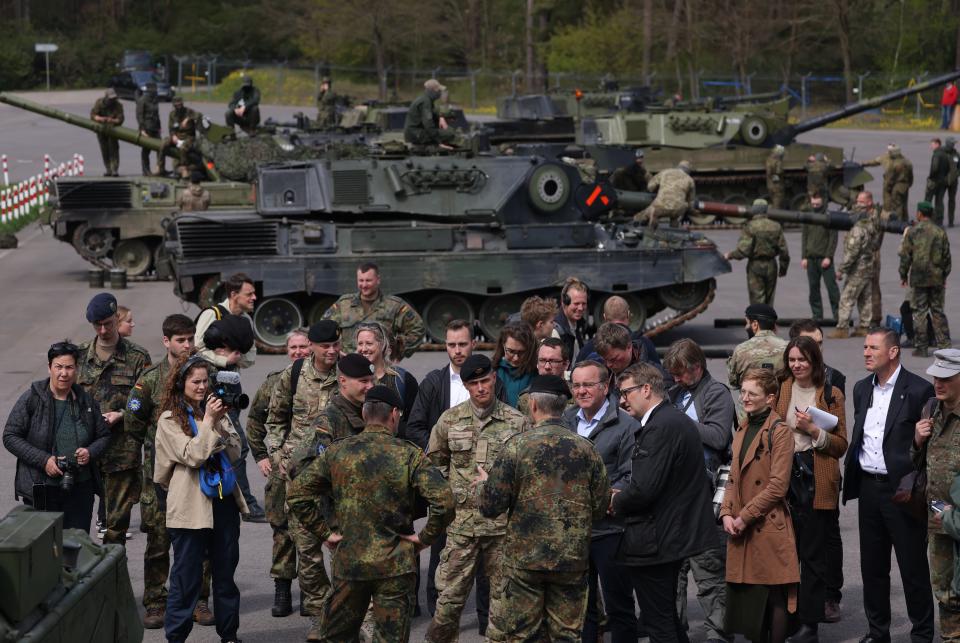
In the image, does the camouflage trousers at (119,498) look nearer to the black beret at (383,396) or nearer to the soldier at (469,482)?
the soldier at (469,482)

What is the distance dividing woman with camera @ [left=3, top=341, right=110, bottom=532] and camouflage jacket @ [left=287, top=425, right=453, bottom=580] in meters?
2.12

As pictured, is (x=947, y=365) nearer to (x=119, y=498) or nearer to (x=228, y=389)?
(x=228, y=389)

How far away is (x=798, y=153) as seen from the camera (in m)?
30.3

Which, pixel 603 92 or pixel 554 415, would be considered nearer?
pixel 554 415

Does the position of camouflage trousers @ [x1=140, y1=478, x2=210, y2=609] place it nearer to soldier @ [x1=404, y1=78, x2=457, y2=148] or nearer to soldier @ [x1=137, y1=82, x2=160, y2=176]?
soldier @ [x1=404, y1=78, x2=457, y2=148]

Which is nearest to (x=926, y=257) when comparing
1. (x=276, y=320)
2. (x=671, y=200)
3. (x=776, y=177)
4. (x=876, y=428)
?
(x=671, y=200)

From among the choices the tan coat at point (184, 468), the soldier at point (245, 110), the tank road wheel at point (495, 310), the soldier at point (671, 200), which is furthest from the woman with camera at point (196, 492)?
the soldier at point (245, 110)

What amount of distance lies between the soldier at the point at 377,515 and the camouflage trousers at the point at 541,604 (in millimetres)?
437

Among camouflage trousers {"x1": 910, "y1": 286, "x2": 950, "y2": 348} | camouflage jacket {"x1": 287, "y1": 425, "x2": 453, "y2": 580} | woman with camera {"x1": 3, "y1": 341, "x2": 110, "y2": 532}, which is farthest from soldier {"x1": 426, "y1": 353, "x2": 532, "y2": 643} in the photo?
camouflage trousers {"x1": 910, "y1": 286, "x2": 950, "y2": 348}

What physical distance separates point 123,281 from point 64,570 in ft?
54.8

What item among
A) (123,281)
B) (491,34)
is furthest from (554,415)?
(491,34)

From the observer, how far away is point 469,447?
7812 mm

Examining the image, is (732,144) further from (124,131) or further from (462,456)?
(462,456)

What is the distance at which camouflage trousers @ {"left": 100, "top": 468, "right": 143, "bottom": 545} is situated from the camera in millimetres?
8695
